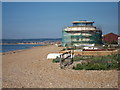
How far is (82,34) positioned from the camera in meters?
36.2

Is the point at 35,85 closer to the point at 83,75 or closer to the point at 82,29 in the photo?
the point at 83,75

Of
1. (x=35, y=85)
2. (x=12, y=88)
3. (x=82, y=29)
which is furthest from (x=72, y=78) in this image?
(x=82, y=29)

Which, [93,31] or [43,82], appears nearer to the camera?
[43,82]

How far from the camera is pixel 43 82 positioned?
9.36 meters

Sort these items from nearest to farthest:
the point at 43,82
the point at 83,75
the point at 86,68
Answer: the point at 43,82 < the point at 83,75 < the point at 86,68

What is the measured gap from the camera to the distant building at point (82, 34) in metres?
36.1

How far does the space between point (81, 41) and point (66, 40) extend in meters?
3.59

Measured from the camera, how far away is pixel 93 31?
120ft

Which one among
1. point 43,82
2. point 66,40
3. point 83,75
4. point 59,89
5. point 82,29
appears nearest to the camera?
point 59,89

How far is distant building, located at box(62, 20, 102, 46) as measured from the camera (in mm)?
36094

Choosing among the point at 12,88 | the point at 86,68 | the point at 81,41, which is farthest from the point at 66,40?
the point at 12,88

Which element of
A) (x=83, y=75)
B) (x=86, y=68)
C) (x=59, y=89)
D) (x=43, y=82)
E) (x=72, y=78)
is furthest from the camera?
(x=86, y=68)

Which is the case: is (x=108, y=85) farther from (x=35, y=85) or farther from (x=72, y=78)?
(x=35, y=85)

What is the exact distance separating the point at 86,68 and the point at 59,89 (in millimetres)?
4965
